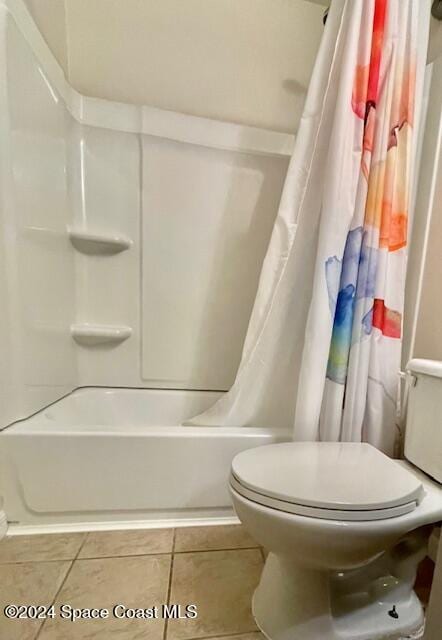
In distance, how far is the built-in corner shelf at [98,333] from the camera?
1.34 m

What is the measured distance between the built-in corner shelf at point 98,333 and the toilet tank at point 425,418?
3.60 ft

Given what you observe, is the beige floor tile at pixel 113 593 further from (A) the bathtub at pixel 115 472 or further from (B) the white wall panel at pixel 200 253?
(B) the white wall panel at pixel 200 253

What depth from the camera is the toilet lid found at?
543mm

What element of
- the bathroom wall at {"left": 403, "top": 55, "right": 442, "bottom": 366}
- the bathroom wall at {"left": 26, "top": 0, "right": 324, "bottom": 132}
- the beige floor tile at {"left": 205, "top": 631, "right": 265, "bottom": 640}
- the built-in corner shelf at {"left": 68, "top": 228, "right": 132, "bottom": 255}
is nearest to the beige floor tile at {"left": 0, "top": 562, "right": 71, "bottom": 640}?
the beige floor tile at {"left": 205, "top": 631, "right": 265, "bottom": 640}

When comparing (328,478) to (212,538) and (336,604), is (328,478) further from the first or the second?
(212,538)

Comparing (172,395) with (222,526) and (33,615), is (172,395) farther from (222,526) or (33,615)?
(33,615)

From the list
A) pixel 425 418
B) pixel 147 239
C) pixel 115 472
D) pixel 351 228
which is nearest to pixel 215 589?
pixel 115 472

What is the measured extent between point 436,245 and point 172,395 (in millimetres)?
1155

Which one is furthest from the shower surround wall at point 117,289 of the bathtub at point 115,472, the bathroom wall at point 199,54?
the bathroom wall at point 199,54

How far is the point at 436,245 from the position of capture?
950 millimetres

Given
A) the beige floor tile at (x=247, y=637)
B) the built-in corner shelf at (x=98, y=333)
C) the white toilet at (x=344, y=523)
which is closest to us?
the white toilet at (x=344, y=523)

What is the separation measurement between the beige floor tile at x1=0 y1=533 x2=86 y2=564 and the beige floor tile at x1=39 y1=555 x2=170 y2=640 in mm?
64

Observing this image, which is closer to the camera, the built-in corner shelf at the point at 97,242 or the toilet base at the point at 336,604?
the toilet base at the point at 336,604

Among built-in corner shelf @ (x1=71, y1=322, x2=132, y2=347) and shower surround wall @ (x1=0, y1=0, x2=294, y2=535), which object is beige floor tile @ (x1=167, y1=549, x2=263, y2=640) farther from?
built-in corner shelf @ (x1=71, y1=322, x2=132, y2=347)
